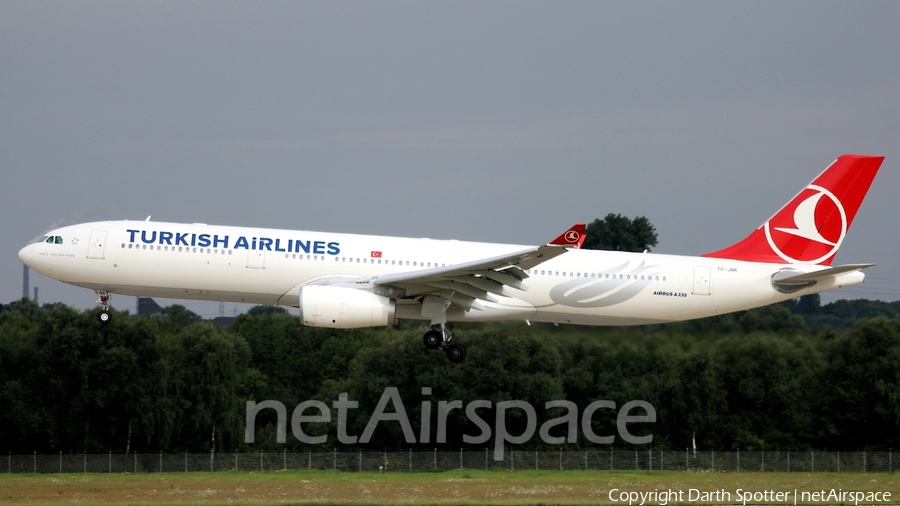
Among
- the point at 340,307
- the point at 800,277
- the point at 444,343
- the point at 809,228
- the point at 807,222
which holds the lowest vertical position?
the point at 444,343

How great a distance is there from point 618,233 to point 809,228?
4476 cm

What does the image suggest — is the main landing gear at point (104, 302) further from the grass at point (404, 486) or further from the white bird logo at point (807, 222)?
the white bird logo at point (807, 222)

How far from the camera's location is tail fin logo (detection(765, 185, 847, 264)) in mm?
35031

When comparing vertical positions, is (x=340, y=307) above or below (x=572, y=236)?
below

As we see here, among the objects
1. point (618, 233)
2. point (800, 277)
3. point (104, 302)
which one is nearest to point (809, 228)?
point (800, 277)

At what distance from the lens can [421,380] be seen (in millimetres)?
55656

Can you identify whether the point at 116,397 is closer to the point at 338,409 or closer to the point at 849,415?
the point at 338,409

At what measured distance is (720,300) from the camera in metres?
33.5

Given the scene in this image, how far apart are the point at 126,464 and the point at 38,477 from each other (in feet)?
13.0

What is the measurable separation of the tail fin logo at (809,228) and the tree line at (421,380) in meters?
3.49

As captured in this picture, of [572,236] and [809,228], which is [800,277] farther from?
[572,236]

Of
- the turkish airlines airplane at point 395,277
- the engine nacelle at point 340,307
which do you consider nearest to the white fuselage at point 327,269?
the turkish airlines airplane at point 395,277

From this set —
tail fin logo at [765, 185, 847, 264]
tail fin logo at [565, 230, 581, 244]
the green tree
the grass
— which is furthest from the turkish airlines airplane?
the green tree

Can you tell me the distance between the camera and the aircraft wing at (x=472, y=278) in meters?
29.4
